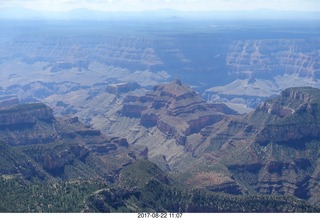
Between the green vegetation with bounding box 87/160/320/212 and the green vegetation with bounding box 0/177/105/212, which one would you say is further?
the green vegetation with bounding box 87/160/320/212

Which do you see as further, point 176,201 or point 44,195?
point 176,201

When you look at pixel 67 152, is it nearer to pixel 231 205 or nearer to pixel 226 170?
pixel 226 170

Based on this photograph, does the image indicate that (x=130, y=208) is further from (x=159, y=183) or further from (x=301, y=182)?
(x=301, y=182)

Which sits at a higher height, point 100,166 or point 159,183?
point 159,183

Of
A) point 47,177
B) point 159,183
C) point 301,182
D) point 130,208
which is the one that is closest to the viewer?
point 130,208

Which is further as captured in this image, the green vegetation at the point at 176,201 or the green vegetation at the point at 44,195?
the green vegetation at the point at 176,201

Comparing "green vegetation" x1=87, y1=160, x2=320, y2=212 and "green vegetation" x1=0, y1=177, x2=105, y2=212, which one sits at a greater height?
"green vegetation" x1=0, y1=177, x2=105, y2=212

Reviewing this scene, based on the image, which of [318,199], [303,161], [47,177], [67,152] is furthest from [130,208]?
[303,161]

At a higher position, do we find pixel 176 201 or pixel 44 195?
pixel 44 195

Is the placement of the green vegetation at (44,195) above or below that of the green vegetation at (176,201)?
above

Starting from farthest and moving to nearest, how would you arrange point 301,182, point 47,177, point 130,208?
1. point 301,182
2. point 47,177
3. point 130,208

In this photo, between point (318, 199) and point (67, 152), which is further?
point (67, 152)
